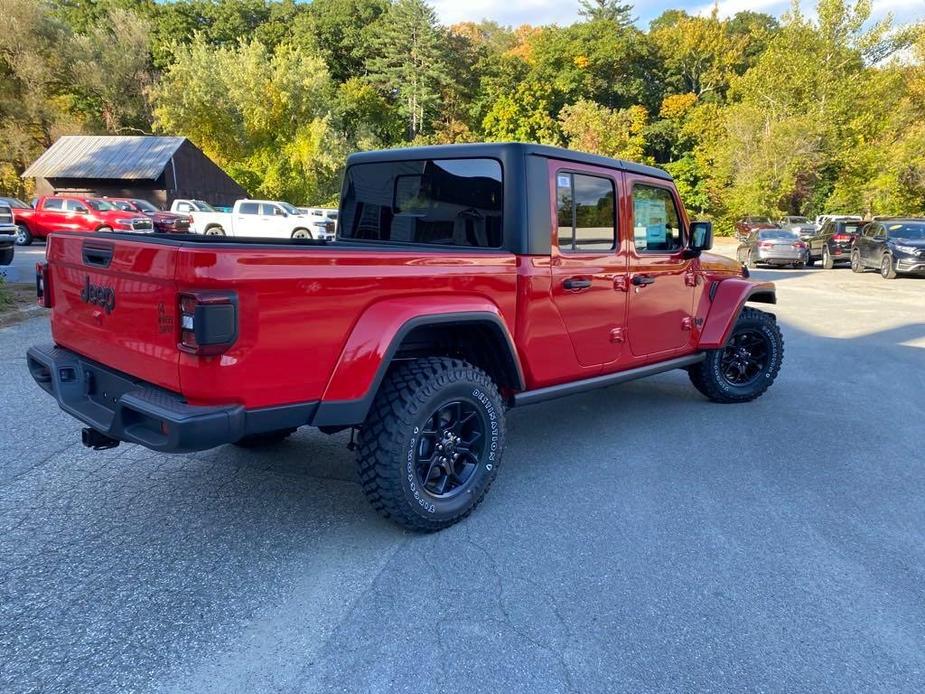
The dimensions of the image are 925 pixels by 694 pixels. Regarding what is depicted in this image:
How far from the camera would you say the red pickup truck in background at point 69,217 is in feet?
68.8

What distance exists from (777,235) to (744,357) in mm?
17922

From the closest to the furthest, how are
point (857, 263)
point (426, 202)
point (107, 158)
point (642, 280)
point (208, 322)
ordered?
point (208, 322)
point (426, 202)
point (642, 280)
point (857, 263)
point (107, 158)

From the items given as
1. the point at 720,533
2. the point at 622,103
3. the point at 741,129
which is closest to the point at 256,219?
the point at 720,533

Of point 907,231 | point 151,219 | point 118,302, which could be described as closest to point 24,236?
point 151,219

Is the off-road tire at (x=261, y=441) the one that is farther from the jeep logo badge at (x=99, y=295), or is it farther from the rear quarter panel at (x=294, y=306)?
the rear quarter panel at (x=294, y=306)

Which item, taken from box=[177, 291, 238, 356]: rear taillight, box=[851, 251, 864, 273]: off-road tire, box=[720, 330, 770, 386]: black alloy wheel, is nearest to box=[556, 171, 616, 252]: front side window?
box=[177, 291, 238, 356]: rear taillight

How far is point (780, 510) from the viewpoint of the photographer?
3.54 meters

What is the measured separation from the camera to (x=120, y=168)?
33500mm

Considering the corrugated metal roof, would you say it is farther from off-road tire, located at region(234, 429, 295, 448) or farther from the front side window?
the front side window

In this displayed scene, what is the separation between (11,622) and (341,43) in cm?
7269

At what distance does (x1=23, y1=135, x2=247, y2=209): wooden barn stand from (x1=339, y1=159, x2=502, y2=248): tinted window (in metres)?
33.2

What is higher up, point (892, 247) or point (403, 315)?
point (892, 247)

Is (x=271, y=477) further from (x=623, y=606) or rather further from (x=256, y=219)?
(x=256, y=219)

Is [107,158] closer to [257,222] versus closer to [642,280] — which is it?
[257,222]
